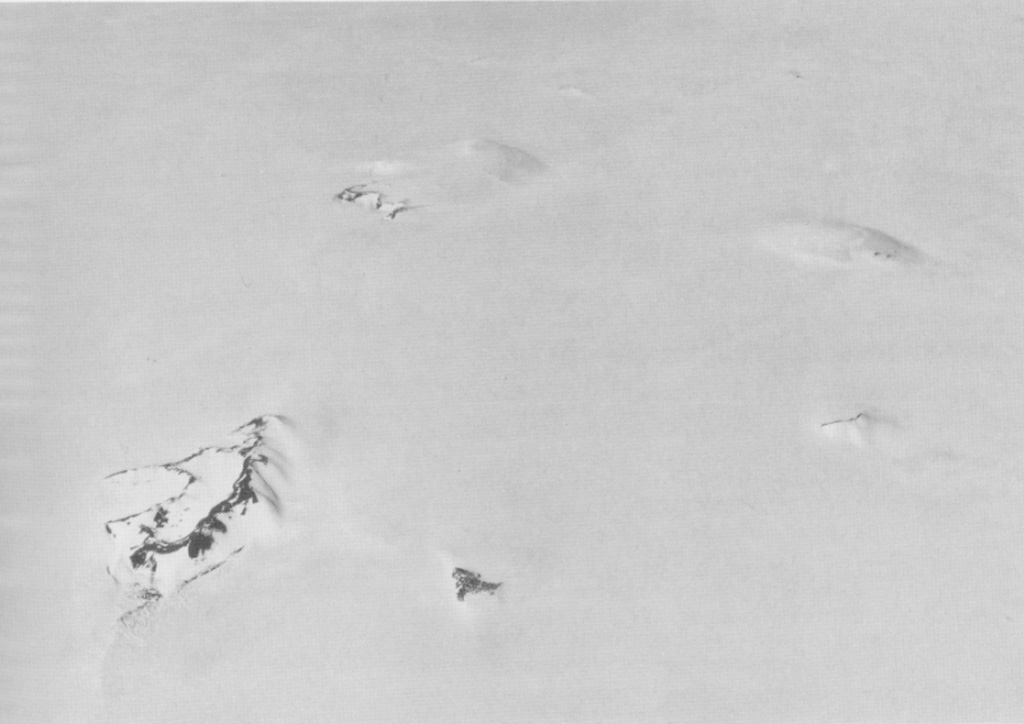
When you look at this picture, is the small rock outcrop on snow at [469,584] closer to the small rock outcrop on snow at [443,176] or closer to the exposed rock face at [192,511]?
the exposed rock face at [192,511]

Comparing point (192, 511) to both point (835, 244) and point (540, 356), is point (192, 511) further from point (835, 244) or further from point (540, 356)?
point (835, 244)

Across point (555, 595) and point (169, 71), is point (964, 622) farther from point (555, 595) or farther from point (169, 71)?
point (169, 71)

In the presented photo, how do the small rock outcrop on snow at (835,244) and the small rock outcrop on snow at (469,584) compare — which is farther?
the small rock outcrop on snow at (835,244)

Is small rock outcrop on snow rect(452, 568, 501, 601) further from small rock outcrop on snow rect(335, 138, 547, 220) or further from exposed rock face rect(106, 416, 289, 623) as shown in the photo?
small rock outcrop on snow rect(335, 138, 547, 220)

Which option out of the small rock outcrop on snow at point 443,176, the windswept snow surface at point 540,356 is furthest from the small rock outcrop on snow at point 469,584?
the small rock outcrop on snow at point 443,176

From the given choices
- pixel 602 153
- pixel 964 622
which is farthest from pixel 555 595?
pixel 602 153

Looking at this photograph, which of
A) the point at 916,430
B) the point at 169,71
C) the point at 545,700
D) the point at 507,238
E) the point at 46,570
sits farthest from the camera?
the point at 169,71

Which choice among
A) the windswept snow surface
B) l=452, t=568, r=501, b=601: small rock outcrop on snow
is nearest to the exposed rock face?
the windswept snow surface
